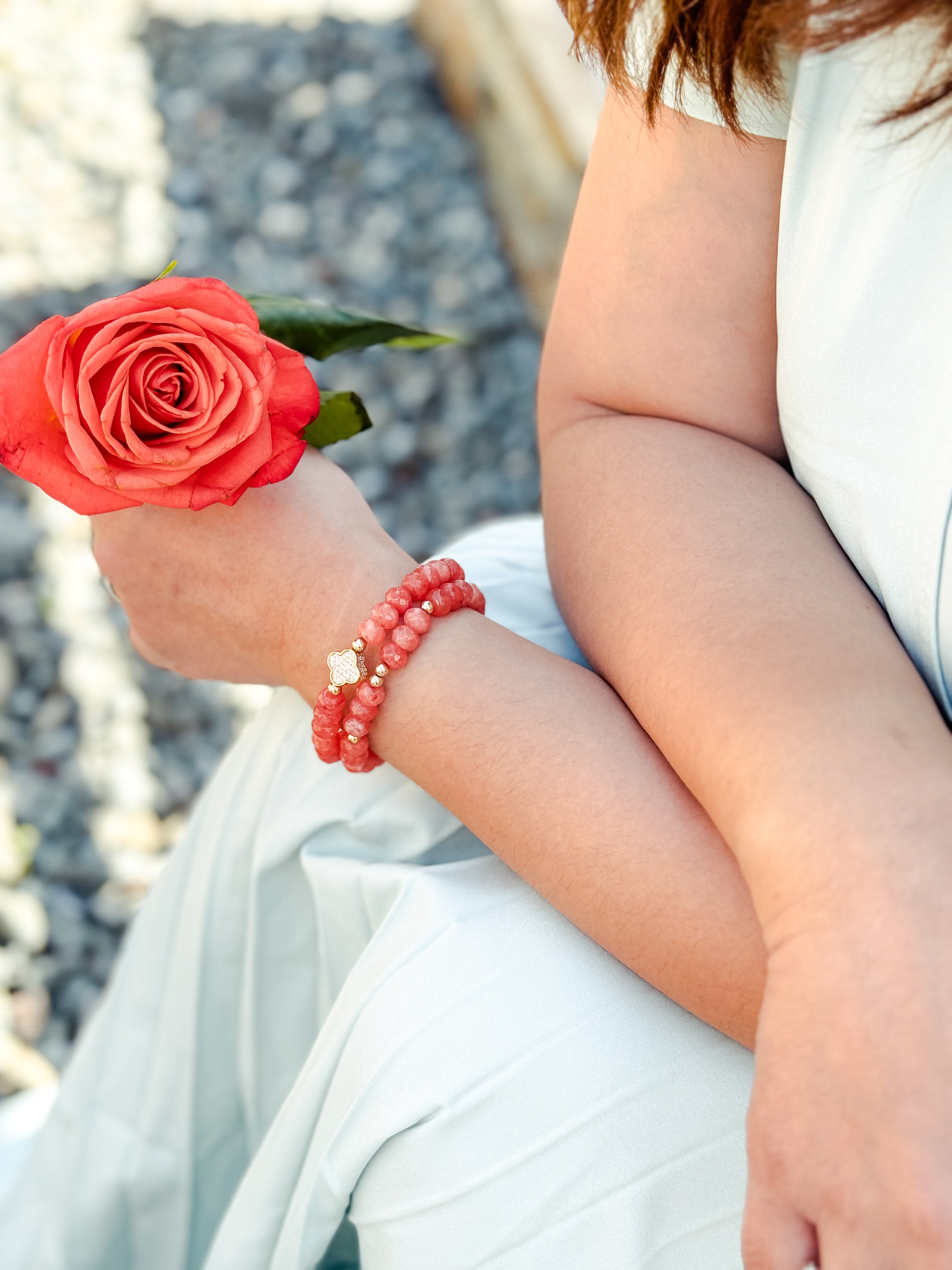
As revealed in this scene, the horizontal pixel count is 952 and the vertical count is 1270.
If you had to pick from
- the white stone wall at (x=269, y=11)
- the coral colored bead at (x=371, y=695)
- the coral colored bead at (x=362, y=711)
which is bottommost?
the coral colored bead at (x=362, y=711)

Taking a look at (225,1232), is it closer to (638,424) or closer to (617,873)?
(617,873)

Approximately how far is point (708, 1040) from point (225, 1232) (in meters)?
0.46

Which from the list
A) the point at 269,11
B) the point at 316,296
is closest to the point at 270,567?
the point at 316,296

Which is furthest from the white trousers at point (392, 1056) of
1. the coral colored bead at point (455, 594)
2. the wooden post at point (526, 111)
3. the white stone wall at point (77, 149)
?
the white stone wall at point (77, 149)

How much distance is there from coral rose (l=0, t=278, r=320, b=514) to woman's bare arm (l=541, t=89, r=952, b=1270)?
279 mm

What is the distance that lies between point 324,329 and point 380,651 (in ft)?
1.05

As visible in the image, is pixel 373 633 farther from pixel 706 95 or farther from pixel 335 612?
pixel 706 95

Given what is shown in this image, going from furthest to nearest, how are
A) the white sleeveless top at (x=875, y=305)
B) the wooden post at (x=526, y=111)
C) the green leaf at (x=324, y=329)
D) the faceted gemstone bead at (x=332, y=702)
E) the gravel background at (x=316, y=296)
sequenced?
the wooden post at (x=526, y=111)
the gravel background at (x=316, y=296)
the green leaf at (x=324, y=329)
the faceted gemstone bead at (x=332, y=702)
the white sleeveless top at (x=875, y=305)

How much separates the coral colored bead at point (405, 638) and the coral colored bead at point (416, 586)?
0.03m

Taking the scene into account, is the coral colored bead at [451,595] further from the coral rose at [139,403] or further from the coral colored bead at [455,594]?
the coral rose at [139,403]

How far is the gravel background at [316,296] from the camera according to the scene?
76.9 inches

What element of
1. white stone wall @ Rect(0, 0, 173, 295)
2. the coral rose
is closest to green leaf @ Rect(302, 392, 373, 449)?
the coral rose

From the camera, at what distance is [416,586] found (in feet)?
2.51

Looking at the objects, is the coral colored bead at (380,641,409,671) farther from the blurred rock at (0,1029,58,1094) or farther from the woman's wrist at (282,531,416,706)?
the blurred rock at (0,1029,58,1094)
